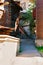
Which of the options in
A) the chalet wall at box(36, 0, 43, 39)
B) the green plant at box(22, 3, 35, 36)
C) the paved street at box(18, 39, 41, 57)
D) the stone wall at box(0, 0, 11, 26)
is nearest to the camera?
the paved street at box(18, 39, 41, 57)

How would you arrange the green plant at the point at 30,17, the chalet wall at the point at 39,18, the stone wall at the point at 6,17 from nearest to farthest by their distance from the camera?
the chalet wall at the point at 39,18, the stone wall at the point at 6,17, the green plant at the point at 30,17

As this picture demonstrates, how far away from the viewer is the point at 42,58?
674 centimetres

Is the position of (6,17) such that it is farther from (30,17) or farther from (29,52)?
(30,17)

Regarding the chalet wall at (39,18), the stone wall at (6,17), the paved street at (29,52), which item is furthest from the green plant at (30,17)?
the paved street at (29,52)

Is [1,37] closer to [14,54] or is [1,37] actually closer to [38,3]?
[14,54]

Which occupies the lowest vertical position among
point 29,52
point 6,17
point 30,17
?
point 29,52

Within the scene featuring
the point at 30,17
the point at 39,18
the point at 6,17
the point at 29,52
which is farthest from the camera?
the point at 30,17

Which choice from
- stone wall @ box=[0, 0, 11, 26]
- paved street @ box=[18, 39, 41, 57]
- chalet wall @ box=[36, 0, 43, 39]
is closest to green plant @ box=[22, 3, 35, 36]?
stone wall @ box=[0, 0, 11, 26]

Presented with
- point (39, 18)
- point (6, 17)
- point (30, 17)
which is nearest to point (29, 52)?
point (39, 18)

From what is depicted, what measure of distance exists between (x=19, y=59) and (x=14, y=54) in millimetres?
234

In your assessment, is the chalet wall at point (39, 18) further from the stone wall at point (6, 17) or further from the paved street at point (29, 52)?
the stone wall at point (6, 17)

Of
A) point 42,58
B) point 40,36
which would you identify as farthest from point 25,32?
point 42,58

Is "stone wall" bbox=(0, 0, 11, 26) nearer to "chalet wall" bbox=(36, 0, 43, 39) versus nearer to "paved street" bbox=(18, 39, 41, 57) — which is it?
"chalet wall" bbox=(36, 0, 43, 39)

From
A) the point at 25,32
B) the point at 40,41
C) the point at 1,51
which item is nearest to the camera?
the point at 1,51
